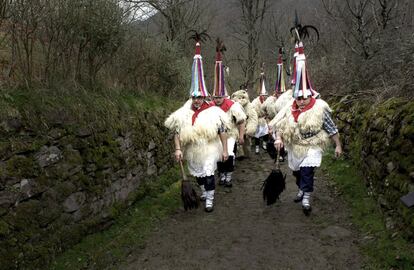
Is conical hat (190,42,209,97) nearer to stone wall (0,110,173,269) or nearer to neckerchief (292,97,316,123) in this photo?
stone wall (0,110,173,269)

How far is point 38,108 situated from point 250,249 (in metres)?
3.06

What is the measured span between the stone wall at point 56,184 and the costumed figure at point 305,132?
2611 mm

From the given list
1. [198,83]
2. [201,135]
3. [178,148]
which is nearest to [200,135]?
[201,135]

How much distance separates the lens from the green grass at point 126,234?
4.53 m

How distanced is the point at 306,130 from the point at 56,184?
143 inches

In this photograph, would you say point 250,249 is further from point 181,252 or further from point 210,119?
point 210,119

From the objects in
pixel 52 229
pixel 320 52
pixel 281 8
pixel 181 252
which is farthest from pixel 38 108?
pixel 281 8

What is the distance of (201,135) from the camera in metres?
6.20

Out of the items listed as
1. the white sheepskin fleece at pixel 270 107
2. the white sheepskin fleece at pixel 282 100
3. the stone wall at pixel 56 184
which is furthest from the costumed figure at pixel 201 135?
the white sheepskin fleece at pixel 270 107

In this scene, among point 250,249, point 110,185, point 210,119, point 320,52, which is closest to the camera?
point 250,249

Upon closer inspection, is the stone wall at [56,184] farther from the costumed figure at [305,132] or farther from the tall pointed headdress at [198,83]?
the costumed figure at [305,132]

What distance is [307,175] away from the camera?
19.2 feet

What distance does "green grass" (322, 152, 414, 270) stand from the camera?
12.8 ft

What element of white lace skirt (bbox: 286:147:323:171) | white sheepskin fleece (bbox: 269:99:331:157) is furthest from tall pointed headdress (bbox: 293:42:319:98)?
white lace skirt (bbox: 286:147:323:171)
